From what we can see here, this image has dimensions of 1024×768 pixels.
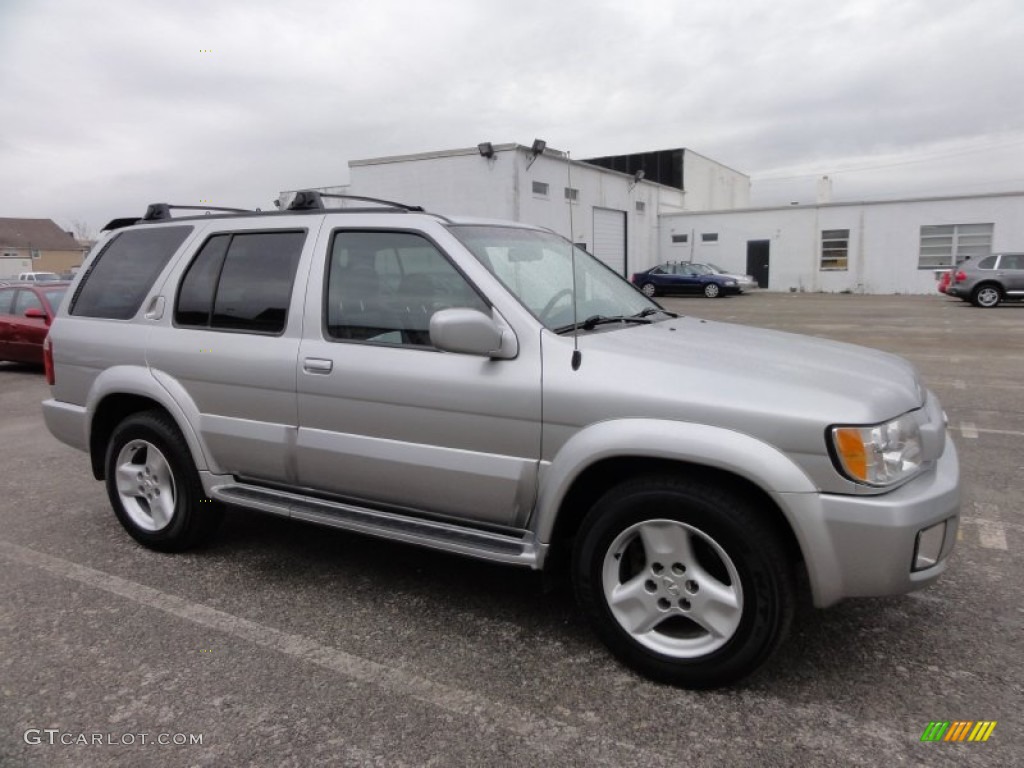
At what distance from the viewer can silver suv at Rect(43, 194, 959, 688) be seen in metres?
2.58

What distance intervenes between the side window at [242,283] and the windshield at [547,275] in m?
0.94

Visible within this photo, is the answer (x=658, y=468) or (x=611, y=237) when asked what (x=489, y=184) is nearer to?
(x=611, y=237)

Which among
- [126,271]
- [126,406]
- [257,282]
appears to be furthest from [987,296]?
[126,406]

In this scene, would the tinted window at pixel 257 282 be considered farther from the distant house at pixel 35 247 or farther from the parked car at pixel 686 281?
the distant house at pixel 35 247

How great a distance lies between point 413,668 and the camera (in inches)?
117

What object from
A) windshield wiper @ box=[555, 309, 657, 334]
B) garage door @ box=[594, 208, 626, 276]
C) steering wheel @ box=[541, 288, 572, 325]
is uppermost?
garage door @ box=[594, 208, 626, 276]

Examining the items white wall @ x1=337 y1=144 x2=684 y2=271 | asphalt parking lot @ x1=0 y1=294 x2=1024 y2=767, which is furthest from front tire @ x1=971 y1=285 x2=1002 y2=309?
asphalt parking lot @ x1=0 y1=294 x2=1024 y2=767

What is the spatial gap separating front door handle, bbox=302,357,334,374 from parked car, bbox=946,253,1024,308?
24262 millimetres

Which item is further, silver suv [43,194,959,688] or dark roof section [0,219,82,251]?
dark roof section [0,219,82,251]

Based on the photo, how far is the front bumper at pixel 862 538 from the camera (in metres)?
2.48

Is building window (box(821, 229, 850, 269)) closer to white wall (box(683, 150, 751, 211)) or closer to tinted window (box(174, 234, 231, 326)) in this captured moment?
white wall (box(683, 150, 751, 211))

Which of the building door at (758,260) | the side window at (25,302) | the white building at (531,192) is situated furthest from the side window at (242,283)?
the building door at (758,260)

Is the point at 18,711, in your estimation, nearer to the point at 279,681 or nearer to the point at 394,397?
the point at 279,681

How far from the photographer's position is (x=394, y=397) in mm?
3234
